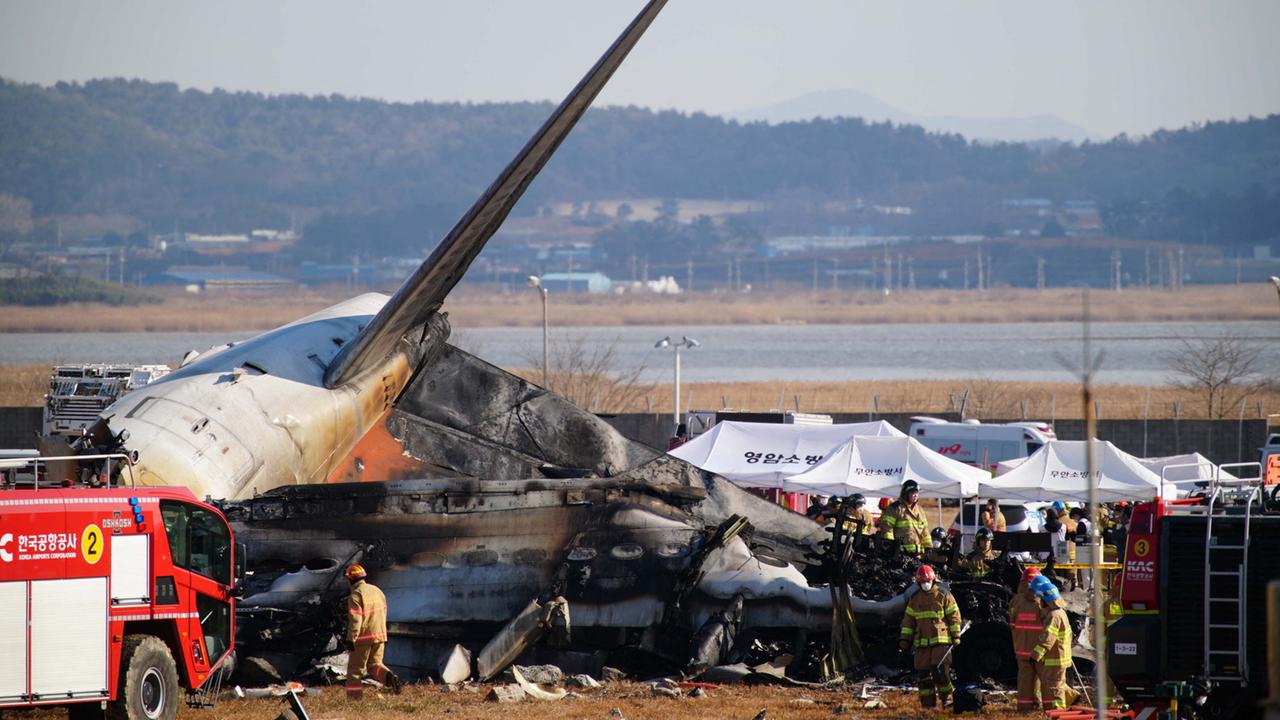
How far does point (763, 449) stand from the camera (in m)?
38.6

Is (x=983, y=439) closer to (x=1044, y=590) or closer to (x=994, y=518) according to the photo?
(x=994, y=518)

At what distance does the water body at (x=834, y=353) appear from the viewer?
368 feet

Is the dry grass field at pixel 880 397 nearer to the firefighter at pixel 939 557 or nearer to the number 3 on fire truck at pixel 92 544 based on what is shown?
the firefighter at pixel 939 557

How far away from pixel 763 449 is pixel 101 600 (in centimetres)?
2446

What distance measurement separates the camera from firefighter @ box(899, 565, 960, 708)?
19.6m

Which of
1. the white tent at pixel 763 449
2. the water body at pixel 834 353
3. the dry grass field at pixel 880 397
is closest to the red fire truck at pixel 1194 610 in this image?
the white tent at pixel 763 449

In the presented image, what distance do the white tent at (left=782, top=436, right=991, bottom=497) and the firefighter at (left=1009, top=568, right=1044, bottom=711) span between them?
590 inches

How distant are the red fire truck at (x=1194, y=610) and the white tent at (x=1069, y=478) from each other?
1676 centimetres

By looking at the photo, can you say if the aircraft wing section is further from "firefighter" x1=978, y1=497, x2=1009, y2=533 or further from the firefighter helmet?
"firefighter" x1=978, y1=497, x2=1009, y2=533

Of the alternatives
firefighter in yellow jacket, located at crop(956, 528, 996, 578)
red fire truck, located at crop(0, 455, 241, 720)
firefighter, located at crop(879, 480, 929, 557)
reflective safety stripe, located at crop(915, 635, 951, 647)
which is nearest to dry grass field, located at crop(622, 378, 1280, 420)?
firefighter, located at crop(879, 480, 929, 557)

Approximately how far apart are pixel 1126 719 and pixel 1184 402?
196ft

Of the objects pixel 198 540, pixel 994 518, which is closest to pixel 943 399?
pixel 994 518

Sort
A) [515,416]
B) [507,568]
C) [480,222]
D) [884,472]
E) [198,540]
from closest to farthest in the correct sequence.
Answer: [198,540] → [507,568] → [480,222] → [515,416] → [884,472]

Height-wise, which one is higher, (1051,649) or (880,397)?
(1051,649)
